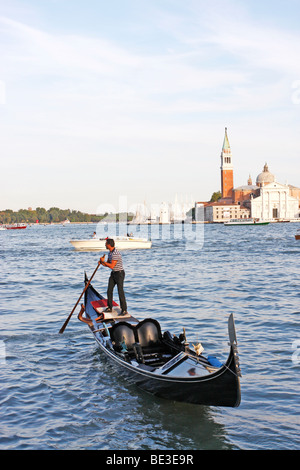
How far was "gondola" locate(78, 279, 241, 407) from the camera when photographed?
588 centimetres

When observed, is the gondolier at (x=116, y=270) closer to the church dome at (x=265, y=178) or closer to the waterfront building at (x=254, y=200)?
the waterfront building at (x=254, y=200)

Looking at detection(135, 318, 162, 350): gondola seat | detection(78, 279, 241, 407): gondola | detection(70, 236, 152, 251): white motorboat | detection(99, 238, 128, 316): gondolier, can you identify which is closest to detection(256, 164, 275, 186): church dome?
detection(70, 236, 152, 251): white motorboat

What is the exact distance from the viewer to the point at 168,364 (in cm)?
672

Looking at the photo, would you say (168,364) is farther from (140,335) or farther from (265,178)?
(265,178)

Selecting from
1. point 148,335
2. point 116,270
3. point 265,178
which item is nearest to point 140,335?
point 148,335

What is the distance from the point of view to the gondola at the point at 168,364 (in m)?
5.88

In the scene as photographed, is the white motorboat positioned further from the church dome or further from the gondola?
the church dome

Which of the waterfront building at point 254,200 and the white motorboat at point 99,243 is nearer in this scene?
the white motorboat at point 99,243

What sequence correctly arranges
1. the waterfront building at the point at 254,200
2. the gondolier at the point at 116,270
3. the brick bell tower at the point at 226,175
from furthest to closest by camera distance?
the brick bell tower at the point at 226,175 < the waterfront building at the point at 254,200 < the gondolier at the point at 116,270

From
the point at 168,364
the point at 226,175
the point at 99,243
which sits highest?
the point at 226,175

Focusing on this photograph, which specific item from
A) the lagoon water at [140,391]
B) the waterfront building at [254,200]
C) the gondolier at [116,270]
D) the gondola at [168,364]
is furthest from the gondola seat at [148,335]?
the waterfront building at [254,200]

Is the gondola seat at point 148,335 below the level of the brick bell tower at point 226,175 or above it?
below

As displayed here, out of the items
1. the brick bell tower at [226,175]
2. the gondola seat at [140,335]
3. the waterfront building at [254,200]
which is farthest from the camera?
the brick bell tower at [226,175]

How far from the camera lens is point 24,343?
10219 mm
